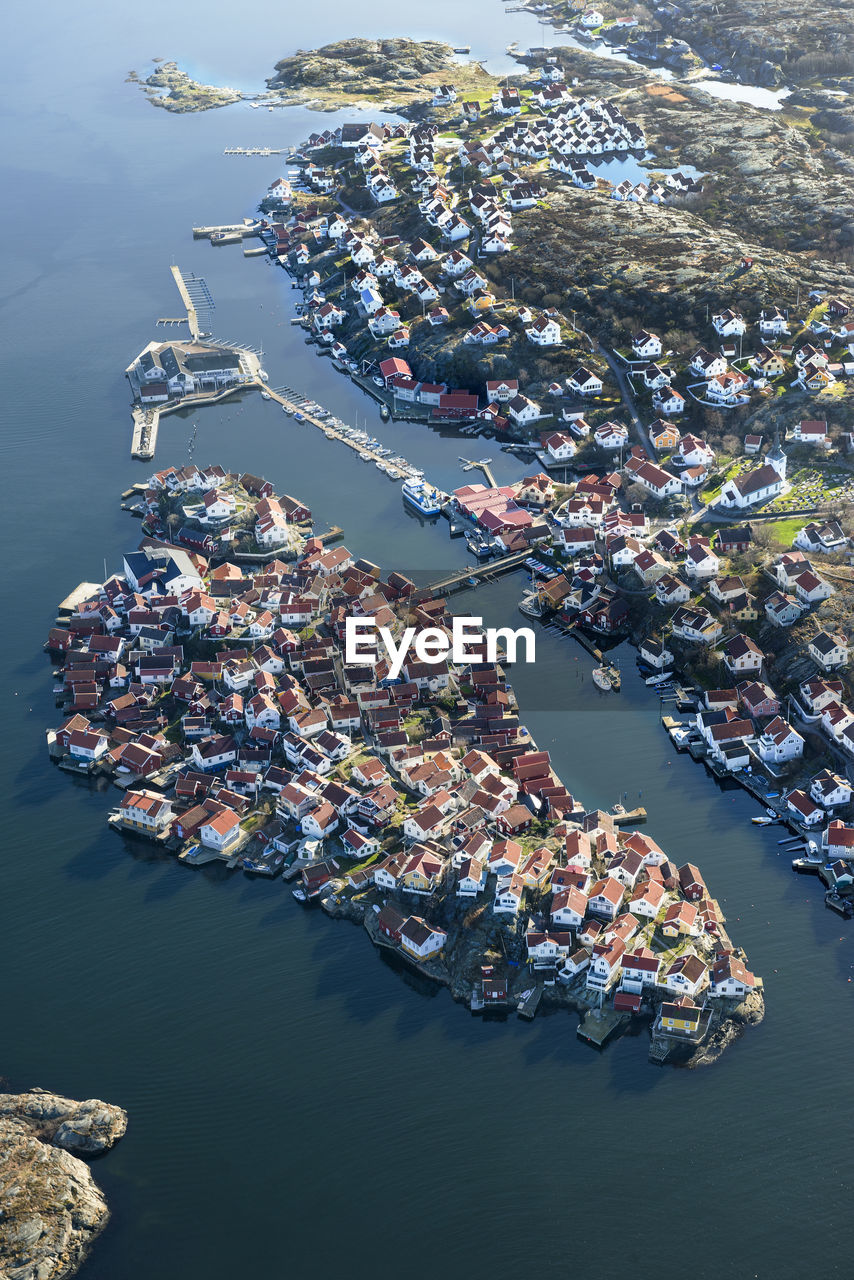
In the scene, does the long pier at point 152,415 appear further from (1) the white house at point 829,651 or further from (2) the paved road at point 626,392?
(1) the white house at point 829,651

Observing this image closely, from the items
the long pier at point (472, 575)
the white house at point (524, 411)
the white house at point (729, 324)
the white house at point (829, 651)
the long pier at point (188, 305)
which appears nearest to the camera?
the white house at point (829, 651)

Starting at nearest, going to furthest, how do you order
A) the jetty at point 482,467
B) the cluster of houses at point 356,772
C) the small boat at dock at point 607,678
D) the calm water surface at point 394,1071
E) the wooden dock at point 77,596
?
the calm water surface at point 394,1071
the cluster of houses at point 356,772
the small boat at dock at point 607,678
the wooden dock at point 77,596
the jetty at point 482,467

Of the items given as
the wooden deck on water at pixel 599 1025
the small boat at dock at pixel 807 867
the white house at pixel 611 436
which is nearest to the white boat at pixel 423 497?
the white house at pixel 611 436

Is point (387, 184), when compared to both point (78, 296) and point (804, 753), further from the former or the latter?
point (804, 753)

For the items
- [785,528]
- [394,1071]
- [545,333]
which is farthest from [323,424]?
[394,1071]

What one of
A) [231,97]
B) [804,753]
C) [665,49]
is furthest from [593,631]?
[231,97]

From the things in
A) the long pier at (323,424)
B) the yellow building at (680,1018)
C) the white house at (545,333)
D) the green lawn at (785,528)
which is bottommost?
the long pier at (323,424)
